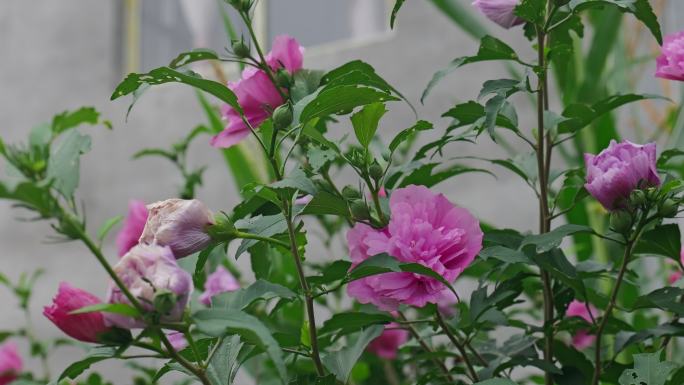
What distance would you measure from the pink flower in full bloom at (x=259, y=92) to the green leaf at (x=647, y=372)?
0.27 metres

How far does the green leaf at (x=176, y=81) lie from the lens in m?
0.48

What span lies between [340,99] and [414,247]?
0.10 metres

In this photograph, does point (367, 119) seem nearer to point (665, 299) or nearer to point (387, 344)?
point (665, 299)

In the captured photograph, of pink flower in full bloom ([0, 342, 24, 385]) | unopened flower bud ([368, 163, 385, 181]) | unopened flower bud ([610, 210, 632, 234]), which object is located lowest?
pink flower in full bloom ([0, 342, 24, 385])

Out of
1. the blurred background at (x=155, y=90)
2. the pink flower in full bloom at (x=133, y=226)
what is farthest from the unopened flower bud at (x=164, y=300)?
the blurred background at (x=155, y=90)

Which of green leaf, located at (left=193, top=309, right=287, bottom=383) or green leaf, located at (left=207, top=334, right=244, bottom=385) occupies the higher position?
green leaf, located at (left=193, top=309, right=287, bottom=383)

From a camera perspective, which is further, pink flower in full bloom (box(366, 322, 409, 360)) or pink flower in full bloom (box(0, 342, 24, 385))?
pink flower in full bloom (box(0, 342, 24, 385))

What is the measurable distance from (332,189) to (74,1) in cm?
296

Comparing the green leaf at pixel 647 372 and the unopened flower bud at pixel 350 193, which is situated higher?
the unopened flower bud at pixel 350 193

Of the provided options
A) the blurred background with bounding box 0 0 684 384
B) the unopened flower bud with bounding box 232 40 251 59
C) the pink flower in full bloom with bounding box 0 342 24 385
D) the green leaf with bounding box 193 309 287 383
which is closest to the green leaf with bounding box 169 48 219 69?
the unopened flower bud with bounding box 232 40 251 59

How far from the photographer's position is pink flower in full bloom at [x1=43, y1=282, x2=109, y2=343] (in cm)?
41

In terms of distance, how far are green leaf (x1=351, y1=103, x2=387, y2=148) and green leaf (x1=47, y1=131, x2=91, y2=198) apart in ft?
0.53

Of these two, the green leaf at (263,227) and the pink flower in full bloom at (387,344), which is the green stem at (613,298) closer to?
the green leaf at (263,227)

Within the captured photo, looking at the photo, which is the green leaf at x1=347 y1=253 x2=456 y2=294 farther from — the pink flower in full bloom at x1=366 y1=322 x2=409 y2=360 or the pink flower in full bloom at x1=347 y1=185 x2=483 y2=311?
the pink flower in full bloom at x1=366 y1=322 x2=409 y2=360
